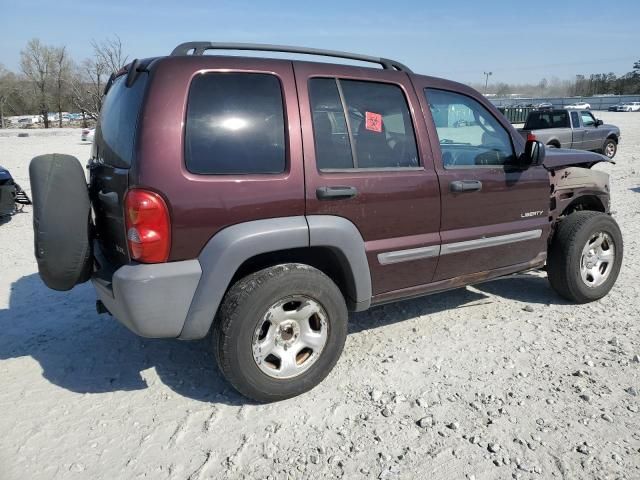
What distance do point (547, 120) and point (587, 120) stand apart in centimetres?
161

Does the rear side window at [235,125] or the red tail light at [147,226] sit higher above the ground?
the rear side window at [235,125]

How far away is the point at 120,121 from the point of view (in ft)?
9.45

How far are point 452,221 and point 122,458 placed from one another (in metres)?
2.49

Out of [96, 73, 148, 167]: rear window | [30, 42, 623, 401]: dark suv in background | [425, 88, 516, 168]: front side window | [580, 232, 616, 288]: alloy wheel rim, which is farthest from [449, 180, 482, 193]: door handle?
[96, 73, 148, 167]: rear window

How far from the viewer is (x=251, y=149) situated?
2793mm

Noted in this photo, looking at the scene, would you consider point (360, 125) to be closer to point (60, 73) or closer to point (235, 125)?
point (235, 125)

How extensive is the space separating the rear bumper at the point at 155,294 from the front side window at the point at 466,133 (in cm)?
197

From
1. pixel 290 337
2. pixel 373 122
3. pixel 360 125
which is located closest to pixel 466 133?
pixel 373 122

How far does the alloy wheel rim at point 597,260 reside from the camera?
14.4 ft

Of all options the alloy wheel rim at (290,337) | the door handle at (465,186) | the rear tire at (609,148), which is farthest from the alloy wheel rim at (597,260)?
the rear tire at (609,148)

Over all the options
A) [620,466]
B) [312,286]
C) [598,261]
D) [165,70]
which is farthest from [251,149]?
[598,261]

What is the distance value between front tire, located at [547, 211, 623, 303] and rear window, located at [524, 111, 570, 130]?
1158 cm

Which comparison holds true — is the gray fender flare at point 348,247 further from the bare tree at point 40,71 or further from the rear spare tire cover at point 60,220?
the bare tree at point 40,71

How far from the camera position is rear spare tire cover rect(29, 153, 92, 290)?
9.09ft
